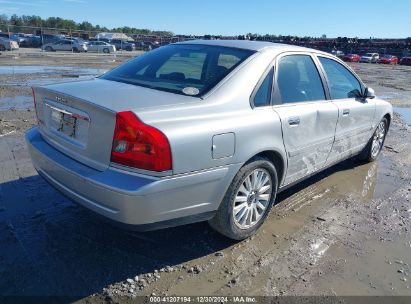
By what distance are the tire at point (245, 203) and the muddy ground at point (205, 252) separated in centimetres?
16

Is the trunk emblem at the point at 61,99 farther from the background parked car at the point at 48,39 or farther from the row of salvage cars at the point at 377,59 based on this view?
the row of salvage cars at the point at 377,59

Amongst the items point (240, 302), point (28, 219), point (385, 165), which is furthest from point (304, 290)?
point (385, 165)

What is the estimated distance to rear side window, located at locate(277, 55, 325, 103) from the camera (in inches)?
149

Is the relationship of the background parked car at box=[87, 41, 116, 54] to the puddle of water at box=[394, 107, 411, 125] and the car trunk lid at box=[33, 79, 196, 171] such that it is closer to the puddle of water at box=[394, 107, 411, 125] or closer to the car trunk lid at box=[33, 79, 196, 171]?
the puddle of water at box=[394, 107, 411, 125]

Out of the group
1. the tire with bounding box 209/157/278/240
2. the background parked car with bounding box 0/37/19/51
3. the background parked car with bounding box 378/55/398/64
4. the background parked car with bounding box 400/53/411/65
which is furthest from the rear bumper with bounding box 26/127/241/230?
the background parked car with bounding box 400/53/411/65

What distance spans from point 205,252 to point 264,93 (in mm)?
1501

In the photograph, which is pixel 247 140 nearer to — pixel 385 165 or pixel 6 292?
pixel 6 292

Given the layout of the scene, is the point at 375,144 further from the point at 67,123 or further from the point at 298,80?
the point at 67,123

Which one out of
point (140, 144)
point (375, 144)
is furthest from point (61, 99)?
point (375, 144)

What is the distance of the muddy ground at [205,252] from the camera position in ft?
9.44

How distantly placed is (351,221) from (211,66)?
2.20 metres

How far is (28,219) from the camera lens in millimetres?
3674

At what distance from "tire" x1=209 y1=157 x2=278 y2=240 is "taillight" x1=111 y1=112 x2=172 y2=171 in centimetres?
74

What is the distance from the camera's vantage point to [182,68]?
3.86m
